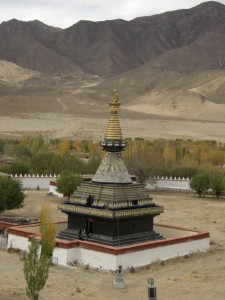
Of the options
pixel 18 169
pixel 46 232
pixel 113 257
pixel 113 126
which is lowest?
pixel 113 257

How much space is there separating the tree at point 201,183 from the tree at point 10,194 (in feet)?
57.6

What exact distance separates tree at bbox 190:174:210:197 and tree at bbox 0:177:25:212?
17556 mm

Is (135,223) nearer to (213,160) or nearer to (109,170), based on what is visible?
(109,170)

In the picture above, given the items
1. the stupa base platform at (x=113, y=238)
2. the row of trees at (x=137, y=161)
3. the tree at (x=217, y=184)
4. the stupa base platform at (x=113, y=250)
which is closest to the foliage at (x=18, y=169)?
the row of trees at (x=137, y=161)

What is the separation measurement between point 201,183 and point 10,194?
18646 millimetres

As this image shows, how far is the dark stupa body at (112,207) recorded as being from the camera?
2506cm

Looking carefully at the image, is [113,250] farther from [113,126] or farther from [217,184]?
[217,184]

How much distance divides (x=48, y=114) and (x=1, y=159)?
69.4 m

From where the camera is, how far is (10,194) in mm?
33000

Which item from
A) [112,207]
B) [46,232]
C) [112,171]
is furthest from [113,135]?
[46,232]

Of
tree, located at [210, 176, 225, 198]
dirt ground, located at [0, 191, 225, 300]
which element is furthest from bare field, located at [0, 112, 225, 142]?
dirt ground, located at [0, 191, 225, 300]

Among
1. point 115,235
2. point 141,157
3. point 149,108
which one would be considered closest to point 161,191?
point 141,157

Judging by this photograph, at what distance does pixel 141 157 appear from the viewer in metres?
58.2

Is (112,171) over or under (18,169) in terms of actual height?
over
